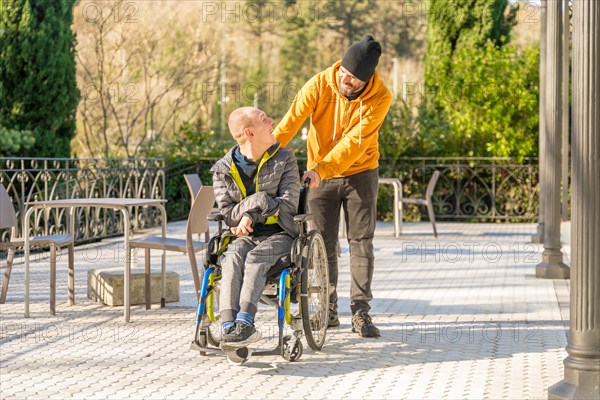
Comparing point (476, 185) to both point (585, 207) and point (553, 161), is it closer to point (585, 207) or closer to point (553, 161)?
point (553, 161)

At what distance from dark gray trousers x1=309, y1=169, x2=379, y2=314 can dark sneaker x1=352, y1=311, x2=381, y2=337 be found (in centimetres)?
4

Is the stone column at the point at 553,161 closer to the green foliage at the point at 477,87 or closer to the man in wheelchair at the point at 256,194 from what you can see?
the man in wheelchair at the point at 256,194

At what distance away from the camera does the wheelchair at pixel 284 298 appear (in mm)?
5438

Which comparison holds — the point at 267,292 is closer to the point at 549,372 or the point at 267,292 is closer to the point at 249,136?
the point at 249,136

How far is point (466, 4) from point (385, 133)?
301 centimetres

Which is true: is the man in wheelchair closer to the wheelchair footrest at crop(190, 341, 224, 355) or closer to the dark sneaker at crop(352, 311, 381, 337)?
the wheelchair footrest at crop(190, 341, 224, 355)

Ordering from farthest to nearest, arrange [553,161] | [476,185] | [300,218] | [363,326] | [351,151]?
[476,185] → [553,161] → [363,326] → [351,151] → [300,218]

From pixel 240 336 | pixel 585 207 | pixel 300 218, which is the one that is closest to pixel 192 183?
pixel 300 218

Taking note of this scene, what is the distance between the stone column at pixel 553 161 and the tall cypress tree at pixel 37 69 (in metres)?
6.78

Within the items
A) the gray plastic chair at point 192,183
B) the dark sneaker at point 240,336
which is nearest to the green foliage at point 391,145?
the gray plastic chair at point 192,183

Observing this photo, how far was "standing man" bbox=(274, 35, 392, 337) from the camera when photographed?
20.6 feet

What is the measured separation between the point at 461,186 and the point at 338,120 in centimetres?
1161

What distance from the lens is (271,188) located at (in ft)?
19.1

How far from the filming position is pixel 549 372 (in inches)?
213
